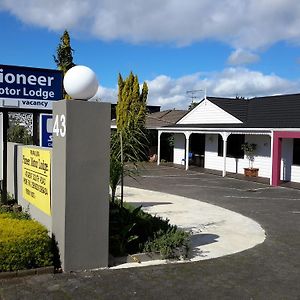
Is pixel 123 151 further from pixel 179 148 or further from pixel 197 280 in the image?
pixel 179 148

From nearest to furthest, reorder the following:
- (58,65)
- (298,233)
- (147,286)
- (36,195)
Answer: (147,286)
(36,195)
(298,233)
(58,65)

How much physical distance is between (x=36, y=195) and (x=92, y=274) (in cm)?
213

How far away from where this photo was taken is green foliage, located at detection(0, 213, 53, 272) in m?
5.54

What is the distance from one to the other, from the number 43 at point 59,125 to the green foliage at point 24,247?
1.39m

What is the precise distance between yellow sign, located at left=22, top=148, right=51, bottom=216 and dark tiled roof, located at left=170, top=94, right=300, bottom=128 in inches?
529

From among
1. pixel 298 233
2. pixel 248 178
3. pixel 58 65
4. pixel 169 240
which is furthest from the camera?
pixel 58 65

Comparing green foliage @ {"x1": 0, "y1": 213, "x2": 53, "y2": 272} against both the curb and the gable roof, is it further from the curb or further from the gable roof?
the gable roof

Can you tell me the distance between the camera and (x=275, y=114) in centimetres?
2155

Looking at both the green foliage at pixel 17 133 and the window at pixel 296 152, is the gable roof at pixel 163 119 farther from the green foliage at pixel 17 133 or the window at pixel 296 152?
the window at pixel 296 152

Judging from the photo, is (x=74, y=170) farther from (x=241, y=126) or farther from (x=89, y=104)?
(x=241, y=126)

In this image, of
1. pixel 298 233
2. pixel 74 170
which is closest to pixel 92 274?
pixel 74 170

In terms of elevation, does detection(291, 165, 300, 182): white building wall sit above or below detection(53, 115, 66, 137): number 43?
below

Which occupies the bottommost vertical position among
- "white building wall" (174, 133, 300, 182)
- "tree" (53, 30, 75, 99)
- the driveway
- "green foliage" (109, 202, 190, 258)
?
the driveway

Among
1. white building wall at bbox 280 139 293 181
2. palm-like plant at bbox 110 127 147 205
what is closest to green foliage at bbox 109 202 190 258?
palm-like plant at bbox 110 127 147 205
